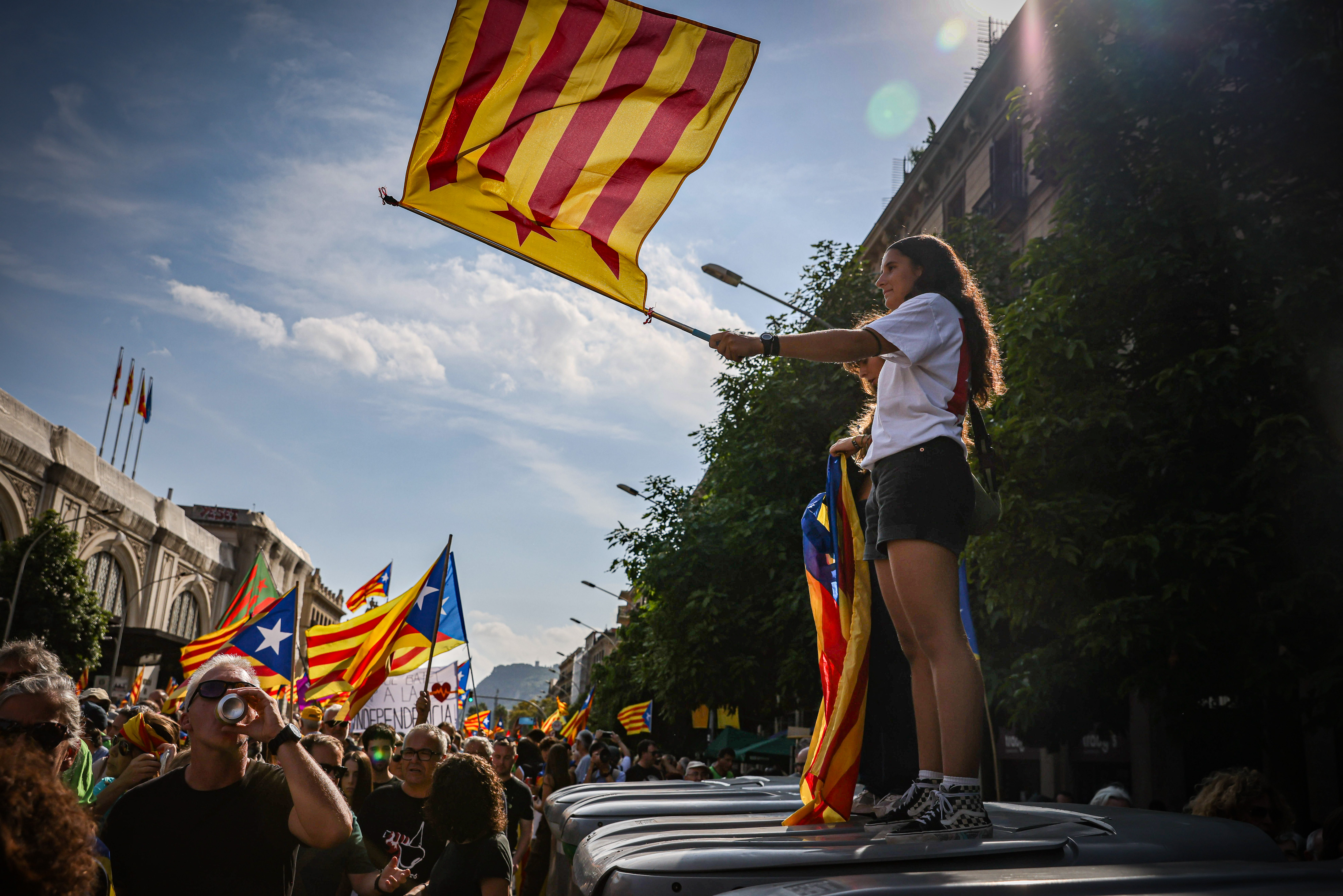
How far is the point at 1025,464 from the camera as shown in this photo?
9938 millimetres

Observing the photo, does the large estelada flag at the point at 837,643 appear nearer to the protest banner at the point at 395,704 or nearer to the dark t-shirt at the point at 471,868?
the dark t-shirt at the point at 471,868

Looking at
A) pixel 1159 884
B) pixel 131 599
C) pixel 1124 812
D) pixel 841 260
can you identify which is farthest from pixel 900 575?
pixel 131 599

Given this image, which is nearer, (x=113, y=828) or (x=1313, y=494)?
(x=113, y=828)

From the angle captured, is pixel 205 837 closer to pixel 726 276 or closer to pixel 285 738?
pixel 285 738

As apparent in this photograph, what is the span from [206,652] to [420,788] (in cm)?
1281

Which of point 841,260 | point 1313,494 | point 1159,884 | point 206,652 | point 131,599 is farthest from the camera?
point 131,599

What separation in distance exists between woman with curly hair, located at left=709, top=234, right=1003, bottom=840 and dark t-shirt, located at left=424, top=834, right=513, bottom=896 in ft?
7.15

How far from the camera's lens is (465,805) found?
186 inches

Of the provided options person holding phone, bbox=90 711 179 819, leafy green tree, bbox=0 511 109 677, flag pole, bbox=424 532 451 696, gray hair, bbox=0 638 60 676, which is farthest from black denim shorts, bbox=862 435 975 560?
leafy green tree, bbox=0 511 109 677

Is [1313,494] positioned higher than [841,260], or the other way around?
[841,260]

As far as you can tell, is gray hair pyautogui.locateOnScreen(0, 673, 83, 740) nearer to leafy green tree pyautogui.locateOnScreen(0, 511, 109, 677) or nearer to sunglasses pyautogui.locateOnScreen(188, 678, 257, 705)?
sunglasses pyautogui.locateOnScreen(188, 678, 257, 705)

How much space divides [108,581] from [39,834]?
6325 cm

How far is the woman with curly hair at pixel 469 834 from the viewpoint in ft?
15.1

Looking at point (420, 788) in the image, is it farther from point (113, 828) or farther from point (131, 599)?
point (131, 599)
